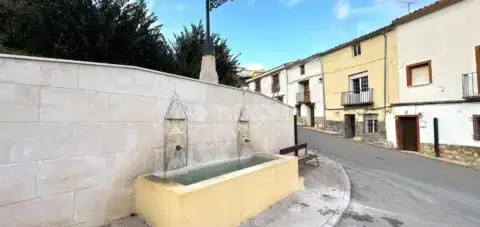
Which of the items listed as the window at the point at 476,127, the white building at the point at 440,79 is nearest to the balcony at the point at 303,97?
the white building at the point at 440,79

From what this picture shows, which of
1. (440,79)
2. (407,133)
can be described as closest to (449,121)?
(440,79)

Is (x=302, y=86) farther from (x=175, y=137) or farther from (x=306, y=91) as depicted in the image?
(x=175, y=137)

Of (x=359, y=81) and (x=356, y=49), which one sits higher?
(x=356, y=49)

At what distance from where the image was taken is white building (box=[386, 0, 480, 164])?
1034cm

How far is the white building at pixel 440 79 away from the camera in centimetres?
1034

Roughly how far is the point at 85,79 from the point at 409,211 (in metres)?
6.21

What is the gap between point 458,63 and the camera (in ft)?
35.6

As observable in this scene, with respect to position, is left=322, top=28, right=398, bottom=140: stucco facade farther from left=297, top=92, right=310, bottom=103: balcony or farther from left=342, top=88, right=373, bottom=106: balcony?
left=297, top=92, right=310, bottom=103: balcony

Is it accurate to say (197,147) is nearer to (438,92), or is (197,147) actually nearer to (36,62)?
(36,62)

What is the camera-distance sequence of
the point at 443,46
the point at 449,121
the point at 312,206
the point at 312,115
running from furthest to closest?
1. the point at 312,115
2. the point at 443,46
3. the point at 449,121
4. the point at 312,206

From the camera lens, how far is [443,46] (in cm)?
1136

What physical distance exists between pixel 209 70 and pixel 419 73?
1139 cm

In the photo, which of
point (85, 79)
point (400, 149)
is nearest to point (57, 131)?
point (85, 79)

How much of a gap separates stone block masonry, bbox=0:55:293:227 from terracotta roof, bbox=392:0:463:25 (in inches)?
496
